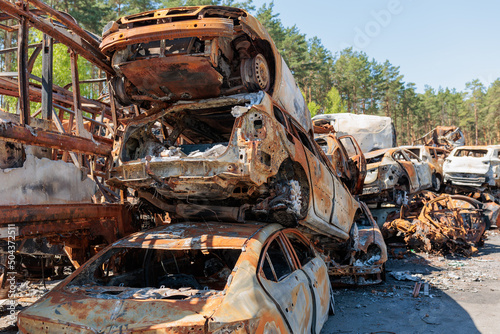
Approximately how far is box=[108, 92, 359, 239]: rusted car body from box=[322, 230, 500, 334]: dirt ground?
1.28m

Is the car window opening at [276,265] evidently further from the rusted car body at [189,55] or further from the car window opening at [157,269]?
the rusted car body at [189,55]

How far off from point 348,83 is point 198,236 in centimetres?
4374

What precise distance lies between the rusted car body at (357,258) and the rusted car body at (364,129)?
37.1ft

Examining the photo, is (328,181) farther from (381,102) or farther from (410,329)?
(381,102)

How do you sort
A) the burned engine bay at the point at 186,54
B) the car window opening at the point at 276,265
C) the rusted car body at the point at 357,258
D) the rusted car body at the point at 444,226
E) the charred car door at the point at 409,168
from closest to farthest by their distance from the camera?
the car window opening at the point at 276,265, the burned engine bay at the point at 186,54, the rusted car body at the point at 357,258, the rusted car body at the point at 444,226, the charred car door at the point at 409,168

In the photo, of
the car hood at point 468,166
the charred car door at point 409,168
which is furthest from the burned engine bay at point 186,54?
the car hood at point 468,166

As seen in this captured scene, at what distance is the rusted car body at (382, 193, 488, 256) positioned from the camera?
356 inches

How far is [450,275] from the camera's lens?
24.3ft

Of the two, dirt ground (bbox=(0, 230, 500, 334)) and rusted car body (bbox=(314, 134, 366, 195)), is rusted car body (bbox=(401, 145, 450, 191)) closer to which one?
dirt ground (bbox=(0, 230, 500, 334))

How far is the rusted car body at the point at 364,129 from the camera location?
17.7 meters

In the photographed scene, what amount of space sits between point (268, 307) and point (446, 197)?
28.8 ft

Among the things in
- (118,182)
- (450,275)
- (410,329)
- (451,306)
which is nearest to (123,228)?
(118,182)

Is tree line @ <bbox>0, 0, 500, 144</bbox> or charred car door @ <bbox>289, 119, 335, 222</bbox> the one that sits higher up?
tree line @ <bbox>0, 0, 500, 144</bbox>

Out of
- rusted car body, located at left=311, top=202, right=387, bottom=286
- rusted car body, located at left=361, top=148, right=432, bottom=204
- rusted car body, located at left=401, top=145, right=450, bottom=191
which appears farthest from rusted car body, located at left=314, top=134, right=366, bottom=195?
rusted car body, located at left=401, top=145, right=450, bottom=191
